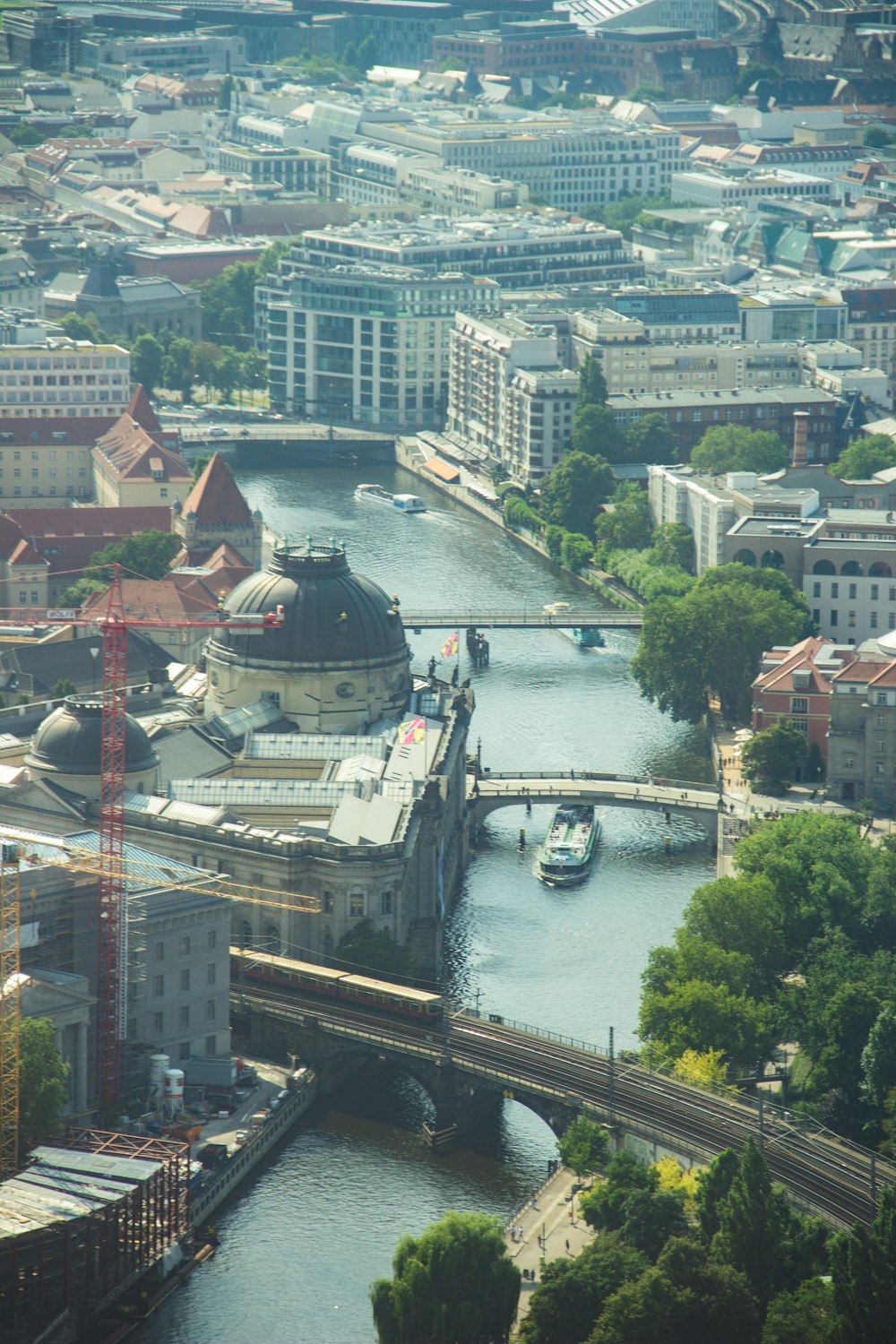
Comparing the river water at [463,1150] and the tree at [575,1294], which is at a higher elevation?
the tree at [575,1294]

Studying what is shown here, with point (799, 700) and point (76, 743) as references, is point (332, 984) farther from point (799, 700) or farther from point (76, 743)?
point (799, 700)

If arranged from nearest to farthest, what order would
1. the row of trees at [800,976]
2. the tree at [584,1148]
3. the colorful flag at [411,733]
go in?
the tree at [584,1148] → the row of trees at [800,976] → the colorful flag at [411,733]

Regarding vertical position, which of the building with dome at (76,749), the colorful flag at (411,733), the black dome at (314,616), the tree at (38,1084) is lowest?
the tree at (38,1084)

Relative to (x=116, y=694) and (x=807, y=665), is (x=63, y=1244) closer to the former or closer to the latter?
(x=116, y=694)

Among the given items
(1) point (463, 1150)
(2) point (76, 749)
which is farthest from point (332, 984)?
(2) point (76, 749)

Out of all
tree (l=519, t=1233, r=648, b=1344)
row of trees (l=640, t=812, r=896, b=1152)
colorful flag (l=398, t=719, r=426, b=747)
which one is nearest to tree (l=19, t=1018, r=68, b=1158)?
tree (l=519, t=1233, r=648, b=1344)

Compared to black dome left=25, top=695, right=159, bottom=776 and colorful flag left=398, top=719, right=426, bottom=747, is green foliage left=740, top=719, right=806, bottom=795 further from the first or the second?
black dome left=25, top=695, right=159, bottom=776

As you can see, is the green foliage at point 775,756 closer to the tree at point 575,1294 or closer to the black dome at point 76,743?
the black dome at point 76,743

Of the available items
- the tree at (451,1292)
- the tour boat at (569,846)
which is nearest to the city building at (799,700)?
the tour boat at (569,846)

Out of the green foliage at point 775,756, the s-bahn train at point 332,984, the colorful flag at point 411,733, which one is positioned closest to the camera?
the s-bahn train at point 332,984
